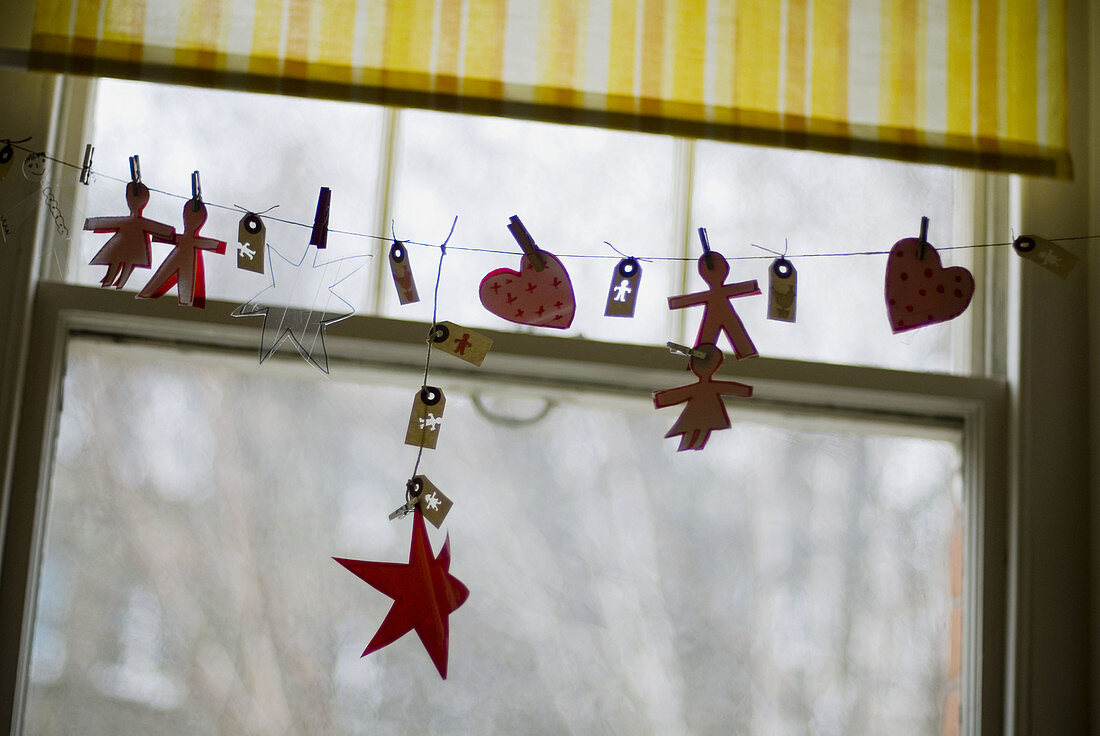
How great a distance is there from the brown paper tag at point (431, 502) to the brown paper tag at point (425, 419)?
0.15 ft

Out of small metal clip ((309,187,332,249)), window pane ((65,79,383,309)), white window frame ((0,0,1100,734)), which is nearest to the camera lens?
small metal clip ((309,187,332,249))

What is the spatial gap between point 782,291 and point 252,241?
0.64 m

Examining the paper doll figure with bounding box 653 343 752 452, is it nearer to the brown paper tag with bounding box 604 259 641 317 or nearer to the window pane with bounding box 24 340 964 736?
the brown paper tag with bounding box 604 259 641 317

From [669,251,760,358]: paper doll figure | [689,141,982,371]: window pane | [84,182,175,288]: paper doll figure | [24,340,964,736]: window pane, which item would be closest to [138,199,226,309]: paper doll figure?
[84,182,175,288]: paper doll figure

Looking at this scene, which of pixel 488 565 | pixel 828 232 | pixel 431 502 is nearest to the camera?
pixel 431 502

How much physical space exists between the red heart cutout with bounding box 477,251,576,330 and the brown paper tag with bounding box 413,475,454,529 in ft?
0.73

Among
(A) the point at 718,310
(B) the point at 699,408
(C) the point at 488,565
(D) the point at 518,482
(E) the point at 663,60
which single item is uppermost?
(E) the point at 663,60

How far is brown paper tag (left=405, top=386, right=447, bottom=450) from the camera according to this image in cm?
126

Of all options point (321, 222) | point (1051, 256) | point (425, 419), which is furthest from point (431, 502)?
point (1051, 256)

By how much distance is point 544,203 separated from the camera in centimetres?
155

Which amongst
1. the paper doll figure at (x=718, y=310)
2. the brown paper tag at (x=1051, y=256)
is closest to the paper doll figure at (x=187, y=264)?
the paper doll figure at (x=718, y=310)

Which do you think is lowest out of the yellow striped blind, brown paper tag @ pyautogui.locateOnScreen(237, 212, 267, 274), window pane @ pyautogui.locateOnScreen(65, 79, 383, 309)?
brown paper tag @ pyautogui.locateOnScreen(237, 212, 267, 274)

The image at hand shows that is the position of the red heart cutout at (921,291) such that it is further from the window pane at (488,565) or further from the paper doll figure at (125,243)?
the paper doll figure at (125,243)

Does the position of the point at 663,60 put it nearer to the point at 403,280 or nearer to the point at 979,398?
the point at 403,280
